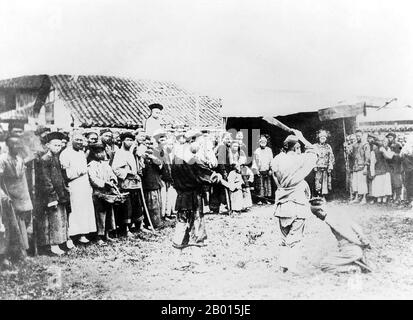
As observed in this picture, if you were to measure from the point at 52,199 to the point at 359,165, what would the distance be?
464cm

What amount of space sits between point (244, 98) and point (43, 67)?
2789 millimetres

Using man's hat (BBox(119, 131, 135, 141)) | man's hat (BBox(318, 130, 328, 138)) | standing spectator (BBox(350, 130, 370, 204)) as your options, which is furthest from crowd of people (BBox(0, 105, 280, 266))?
standing spectator (BBox(350, 130, 370, 204))

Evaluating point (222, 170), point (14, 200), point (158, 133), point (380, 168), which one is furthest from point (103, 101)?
point (380, 168)

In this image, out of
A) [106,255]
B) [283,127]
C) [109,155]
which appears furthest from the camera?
[283,127]

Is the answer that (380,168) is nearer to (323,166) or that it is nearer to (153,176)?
(323,166)

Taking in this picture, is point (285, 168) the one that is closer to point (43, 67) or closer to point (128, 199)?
point (128, 199)

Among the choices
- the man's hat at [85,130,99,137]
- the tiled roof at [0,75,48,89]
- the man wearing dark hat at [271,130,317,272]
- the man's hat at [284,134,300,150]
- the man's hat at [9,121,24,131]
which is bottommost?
the man wearing dark hat at [271,130,317,272]

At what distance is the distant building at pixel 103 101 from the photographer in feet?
18.7

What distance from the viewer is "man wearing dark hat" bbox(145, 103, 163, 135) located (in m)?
6.11

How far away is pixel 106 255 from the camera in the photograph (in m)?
5.57

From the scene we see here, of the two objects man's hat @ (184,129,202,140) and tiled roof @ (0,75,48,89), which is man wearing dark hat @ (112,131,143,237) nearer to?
man's hat @ (184,129,202,140)

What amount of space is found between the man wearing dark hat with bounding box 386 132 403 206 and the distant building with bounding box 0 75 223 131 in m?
2.80

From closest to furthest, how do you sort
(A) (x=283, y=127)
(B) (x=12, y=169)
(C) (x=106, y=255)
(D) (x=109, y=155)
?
(B) (x=12, y=169)
(C) (x=106, y=255)
(D) (x=109, y=155)
(A) (x=283, y=127)
